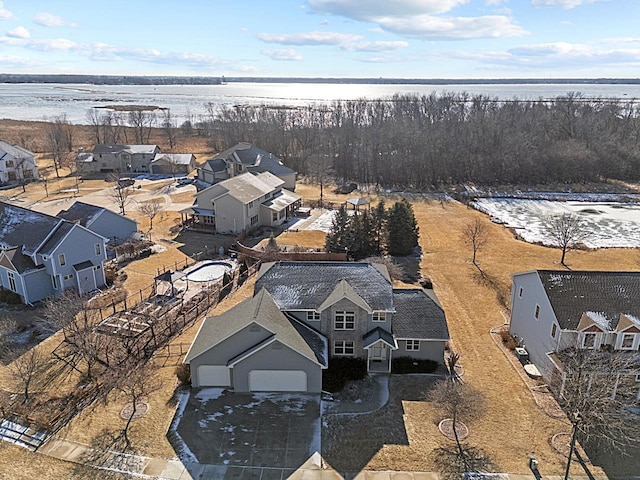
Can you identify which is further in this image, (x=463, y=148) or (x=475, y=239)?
(x=463, y=148)

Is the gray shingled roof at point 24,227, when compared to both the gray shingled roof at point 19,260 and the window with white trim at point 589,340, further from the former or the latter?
the window with white trim at point 589,340

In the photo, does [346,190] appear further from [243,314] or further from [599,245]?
[243,314]

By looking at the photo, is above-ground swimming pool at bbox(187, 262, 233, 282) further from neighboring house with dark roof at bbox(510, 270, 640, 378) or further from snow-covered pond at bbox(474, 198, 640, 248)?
snow-covered pond at bbox(474, 198, 640, 248)

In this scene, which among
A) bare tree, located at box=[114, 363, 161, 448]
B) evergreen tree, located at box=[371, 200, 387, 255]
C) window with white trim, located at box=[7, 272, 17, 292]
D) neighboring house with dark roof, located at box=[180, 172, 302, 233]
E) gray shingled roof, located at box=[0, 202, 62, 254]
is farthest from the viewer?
neighboring house with dark roof, located at box=[180, 172, 302, 233]

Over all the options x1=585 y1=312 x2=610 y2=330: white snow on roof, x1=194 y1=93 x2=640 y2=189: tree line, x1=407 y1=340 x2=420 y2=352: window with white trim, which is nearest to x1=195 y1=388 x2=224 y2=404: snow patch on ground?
x1=407 y1=340 x2=420 y2=352: window with white trim

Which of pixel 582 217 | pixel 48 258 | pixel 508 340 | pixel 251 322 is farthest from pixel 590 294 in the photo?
pixel 582 217

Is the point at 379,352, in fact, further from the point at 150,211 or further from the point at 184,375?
the point at 150,211

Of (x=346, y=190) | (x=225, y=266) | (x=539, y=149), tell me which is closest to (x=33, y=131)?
(x=346, y=190)
